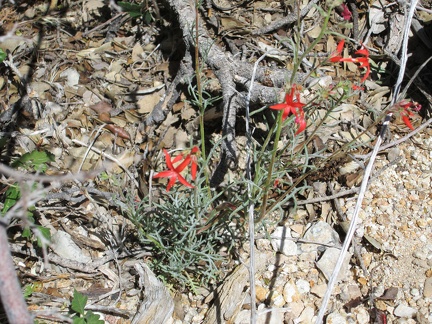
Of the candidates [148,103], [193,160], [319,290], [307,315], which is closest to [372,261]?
[319,290]

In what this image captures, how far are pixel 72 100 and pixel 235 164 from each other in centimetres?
107

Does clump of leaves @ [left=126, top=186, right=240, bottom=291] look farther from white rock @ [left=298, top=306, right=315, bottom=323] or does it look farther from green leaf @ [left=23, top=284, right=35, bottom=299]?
green leaf @ [left=23, top=284, right=35, bottom=299]

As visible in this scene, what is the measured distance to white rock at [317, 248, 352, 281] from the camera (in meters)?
2.22

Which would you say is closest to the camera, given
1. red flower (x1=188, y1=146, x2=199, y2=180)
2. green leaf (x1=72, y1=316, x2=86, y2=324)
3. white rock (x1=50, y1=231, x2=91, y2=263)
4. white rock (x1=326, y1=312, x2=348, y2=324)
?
red flower (x1=188, y1=146, x2=199, y2=180)

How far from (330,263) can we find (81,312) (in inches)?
45.7

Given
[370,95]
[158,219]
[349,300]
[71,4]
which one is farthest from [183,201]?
[71,4]

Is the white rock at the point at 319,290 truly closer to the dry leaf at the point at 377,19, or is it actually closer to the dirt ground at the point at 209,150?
the dirt ground at the point at 209,150

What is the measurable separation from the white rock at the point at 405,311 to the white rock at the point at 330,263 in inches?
10.7

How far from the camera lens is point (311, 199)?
7.99ft

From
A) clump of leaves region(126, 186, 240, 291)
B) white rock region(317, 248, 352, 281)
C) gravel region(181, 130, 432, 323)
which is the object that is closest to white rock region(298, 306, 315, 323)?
gravel region(181, 130, 432, 323)

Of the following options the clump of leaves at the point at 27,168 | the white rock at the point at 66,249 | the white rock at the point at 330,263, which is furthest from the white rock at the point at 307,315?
the clump of leaves at the point at 27,168

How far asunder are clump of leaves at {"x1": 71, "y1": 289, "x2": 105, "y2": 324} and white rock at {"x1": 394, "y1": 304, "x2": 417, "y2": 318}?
1.29 metres

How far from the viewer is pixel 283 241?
2338mm

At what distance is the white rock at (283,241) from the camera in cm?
231
